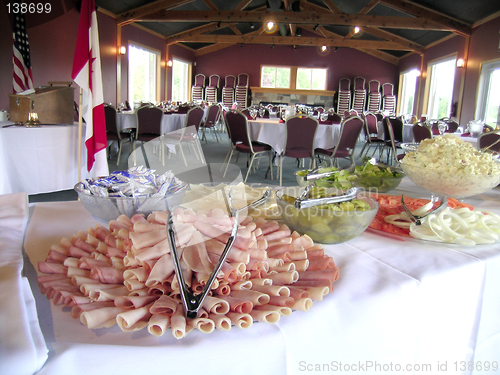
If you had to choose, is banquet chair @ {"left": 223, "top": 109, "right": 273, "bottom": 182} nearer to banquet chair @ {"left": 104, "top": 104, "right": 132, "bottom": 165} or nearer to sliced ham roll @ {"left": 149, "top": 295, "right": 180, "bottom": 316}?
banquet chair @ {"left": 104, "top": 104, "right": 132, "bottom": 165}

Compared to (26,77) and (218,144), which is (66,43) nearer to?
(26,77)

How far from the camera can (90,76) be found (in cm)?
262

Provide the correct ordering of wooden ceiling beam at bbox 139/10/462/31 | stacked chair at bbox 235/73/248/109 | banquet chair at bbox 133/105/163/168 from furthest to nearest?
stacked chair at bbox 235/73/248/109, wooden ceiling beam at bbox 139/10/462/31, banquet chair at bbox 133/105/163/168

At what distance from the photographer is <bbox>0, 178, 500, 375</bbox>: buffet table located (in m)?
0.43

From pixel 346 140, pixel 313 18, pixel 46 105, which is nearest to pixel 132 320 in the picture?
pixel 46 105

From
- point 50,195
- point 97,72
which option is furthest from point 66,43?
point 97,72

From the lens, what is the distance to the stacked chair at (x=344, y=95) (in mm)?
13645

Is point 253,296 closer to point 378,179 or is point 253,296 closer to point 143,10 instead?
point 378,179

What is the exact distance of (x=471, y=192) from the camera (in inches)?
38.1

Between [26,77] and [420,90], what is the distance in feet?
36.7

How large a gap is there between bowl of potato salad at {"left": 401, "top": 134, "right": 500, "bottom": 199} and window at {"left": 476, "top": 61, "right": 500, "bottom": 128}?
337 inches

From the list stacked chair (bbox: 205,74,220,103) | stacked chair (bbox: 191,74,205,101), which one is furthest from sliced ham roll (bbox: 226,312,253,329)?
stacked chair (bbox: 191,74,205,101)

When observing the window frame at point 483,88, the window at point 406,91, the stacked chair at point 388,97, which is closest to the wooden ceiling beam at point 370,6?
the window frame at point 483,88

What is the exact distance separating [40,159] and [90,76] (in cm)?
89
